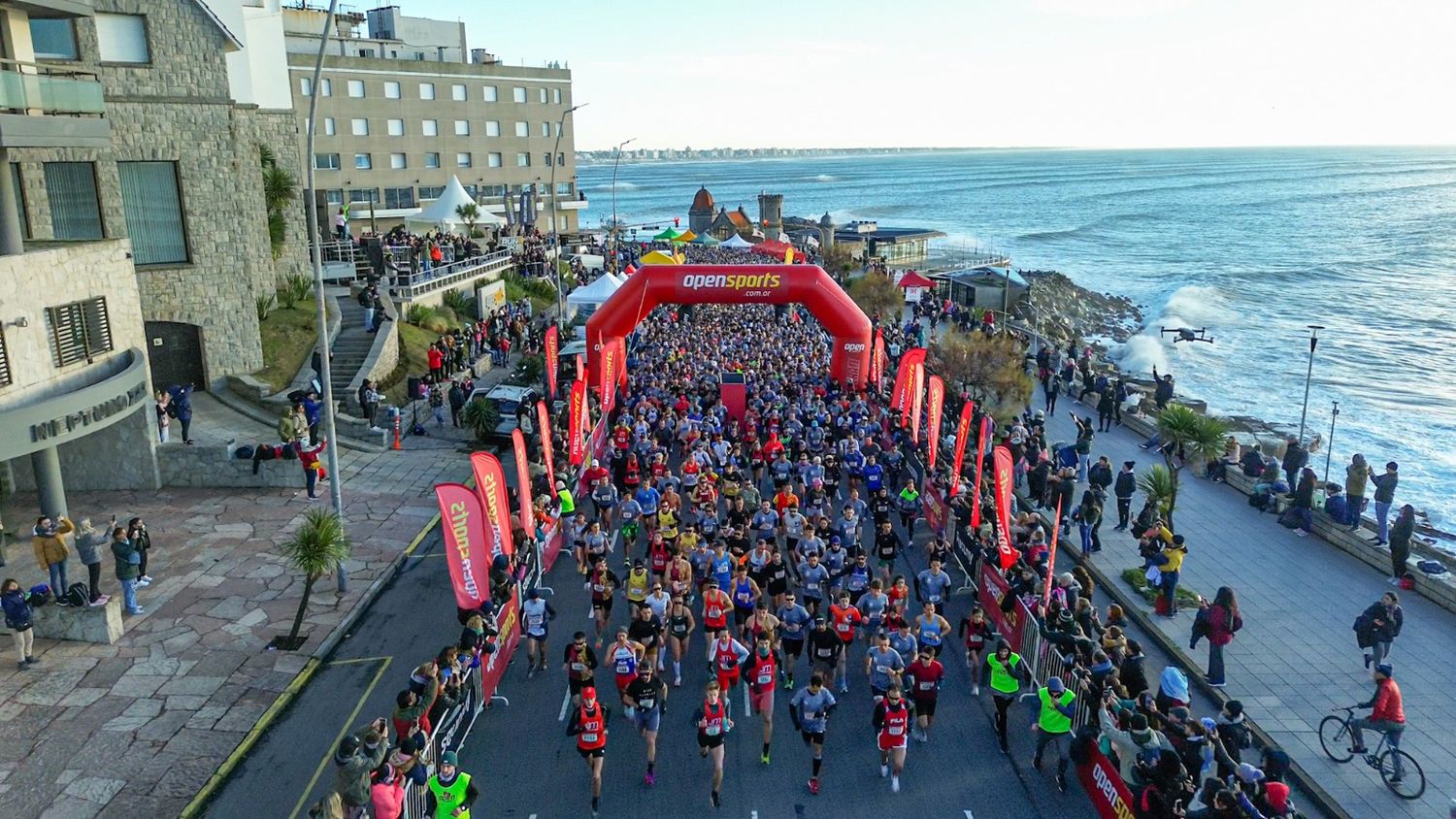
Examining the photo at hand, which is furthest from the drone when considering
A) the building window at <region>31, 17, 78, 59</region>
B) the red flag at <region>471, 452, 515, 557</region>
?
the building window at <region>31, 17, 78, 59</region>

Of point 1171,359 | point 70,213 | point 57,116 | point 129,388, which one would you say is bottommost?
point 1171,359

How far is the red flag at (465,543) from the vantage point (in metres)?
13.2

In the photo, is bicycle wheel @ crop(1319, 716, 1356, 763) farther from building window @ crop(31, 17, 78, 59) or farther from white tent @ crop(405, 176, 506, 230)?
white tent @ crop(405, 176, 506, 230)

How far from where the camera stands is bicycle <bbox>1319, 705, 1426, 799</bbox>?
35.8 feet

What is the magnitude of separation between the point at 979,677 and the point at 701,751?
13.4ft

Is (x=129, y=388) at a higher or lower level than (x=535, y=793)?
higher

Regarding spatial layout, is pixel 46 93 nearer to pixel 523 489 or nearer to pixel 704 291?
pixel 523 489

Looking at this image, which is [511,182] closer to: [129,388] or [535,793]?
[129,388]

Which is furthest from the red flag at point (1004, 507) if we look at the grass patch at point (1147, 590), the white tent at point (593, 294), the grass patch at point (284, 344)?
the white tent at point (593, 294)

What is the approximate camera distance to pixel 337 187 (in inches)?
2411

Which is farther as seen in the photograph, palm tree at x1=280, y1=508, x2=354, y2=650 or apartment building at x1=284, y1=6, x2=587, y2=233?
apartment building at x1=284, y1=6, x2=587, y2=233

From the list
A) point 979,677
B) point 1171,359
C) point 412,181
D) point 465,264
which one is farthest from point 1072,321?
point 979,677

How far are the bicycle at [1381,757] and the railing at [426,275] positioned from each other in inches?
1226

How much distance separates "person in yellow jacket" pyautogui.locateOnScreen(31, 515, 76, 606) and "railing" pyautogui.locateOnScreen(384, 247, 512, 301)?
20885mm
